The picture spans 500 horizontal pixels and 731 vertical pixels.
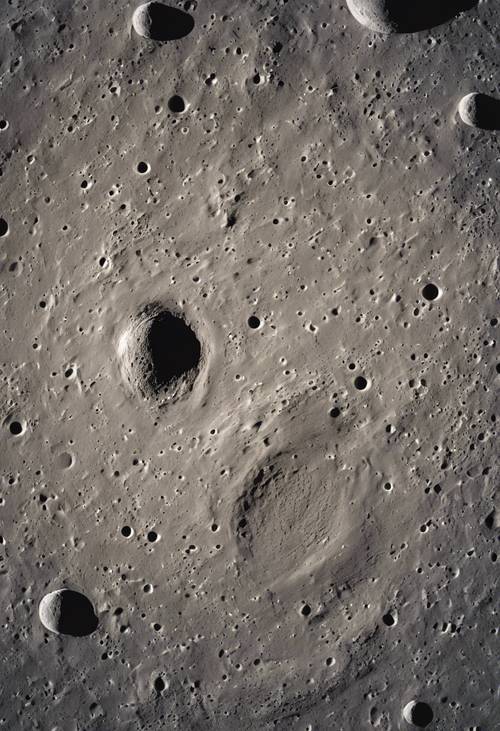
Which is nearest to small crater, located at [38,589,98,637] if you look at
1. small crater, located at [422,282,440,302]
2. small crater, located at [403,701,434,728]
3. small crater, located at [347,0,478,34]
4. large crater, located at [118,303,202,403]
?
large crater, located at [118,303,202,403]

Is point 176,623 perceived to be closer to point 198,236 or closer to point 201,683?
point 201,683

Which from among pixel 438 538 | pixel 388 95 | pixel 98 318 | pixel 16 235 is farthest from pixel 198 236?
pixel 438 538

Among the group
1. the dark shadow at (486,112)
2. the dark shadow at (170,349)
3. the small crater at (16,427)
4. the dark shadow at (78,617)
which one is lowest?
the dark shadow at (78,617)

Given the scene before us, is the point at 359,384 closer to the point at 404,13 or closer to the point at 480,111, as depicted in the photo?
the point at 480,111

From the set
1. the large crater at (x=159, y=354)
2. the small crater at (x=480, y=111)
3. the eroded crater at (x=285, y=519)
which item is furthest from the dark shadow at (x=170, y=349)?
the small crater at (x=480, y=111)

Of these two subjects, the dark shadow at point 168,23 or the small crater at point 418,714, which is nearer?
the small crater at point 418,714

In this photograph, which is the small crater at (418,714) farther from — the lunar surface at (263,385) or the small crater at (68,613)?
the small crater at (68,613)

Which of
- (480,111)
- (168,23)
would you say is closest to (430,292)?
(480,111)
